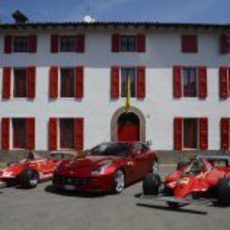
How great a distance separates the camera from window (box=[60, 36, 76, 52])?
19578 mm

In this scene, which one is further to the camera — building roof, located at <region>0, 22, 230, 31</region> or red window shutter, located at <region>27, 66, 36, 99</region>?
red window shutter, located at <region>27, 66, 36, 99</region>

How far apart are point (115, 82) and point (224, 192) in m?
12.1

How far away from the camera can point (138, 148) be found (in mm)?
12117

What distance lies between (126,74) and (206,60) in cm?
448

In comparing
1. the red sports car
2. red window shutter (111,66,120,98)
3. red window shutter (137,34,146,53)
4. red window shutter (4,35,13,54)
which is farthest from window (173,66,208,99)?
red window shutter (4,35,13,54)

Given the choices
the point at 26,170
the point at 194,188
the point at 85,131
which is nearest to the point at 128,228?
the point at 194,188

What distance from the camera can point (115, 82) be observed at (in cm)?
1922

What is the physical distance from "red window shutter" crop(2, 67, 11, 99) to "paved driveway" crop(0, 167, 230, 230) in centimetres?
1099

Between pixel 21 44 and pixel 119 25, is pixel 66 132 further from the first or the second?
pixel 119 25

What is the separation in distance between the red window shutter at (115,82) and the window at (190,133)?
416 centimetres

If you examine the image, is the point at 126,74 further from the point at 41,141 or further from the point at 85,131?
the point at 41,141

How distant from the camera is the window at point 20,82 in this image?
1975 cm

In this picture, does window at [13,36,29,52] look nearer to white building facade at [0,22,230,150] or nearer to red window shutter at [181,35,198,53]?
white building facade at [0,22,230,150]

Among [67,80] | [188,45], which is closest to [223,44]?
[188,45]
